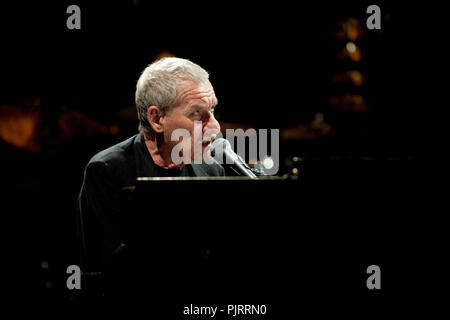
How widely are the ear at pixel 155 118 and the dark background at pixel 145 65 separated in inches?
87.0

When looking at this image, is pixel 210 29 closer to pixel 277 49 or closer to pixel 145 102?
pixel 277 49

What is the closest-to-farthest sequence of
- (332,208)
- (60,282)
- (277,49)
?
1. (332,208)
2. (60,282)
3. (277,49)

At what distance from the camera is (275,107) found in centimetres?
560

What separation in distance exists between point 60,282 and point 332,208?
3568 mm

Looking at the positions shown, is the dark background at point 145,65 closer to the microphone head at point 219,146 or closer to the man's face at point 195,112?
the man's face at point 195,112

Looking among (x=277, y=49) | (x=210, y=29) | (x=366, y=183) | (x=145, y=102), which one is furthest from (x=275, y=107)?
(x=366, y=183)

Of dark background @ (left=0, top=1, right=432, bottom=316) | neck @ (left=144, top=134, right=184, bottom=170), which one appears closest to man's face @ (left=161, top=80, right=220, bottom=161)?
neck @ (left=144, top=134, right=184, bottom=170)

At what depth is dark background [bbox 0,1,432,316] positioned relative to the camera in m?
4.05

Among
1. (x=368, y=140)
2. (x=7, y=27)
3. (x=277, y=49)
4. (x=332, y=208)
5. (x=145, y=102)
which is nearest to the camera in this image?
(x=332, y=208)

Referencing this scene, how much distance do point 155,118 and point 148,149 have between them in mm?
156

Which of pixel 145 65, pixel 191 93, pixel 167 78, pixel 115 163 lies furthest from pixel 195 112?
pixel 145 65

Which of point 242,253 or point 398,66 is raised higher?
point 398,66

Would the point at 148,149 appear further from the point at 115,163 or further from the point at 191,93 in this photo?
the point at 191,93

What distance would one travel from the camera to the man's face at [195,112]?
1.99 metres
